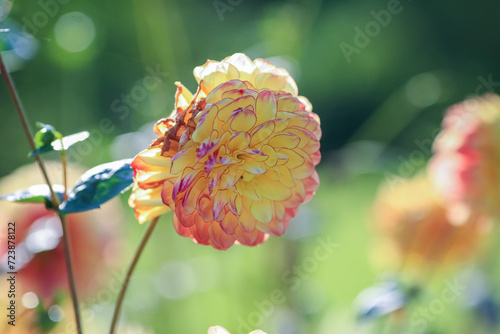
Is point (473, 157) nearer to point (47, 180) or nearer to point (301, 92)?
point (47, 180)

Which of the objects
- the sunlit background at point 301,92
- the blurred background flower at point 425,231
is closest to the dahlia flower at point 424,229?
the blurred background flower at point 425,231

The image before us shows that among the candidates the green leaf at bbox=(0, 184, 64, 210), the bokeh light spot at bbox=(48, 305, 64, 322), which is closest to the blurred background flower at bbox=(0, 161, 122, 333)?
the bokeh light spot at bbox=(48, 305, 64, 322)

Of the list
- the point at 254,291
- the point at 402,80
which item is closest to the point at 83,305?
the point at 254,291

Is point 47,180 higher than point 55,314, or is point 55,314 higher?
point 47,180

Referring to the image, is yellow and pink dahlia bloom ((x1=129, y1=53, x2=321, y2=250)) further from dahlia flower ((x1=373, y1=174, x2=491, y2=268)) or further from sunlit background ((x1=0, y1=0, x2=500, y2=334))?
dahlia flower ((x1=373, y1=174, x2=491, y2=268))

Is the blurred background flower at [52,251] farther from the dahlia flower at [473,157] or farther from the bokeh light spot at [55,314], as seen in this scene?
the dahlia flower at [473,157]

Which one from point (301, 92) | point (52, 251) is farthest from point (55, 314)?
point (301, 92)
